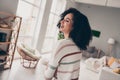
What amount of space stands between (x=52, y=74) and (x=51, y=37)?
19.9 feet

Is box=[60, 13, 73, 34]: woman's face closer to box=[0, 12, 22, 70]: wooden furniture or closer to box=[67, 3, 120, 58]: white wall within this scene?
box=[0, 12, 22, 70]: wooden furniture

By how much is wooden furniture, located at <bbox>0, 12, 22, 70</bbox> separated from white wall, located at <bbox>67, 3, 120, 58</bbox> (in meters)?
5.12

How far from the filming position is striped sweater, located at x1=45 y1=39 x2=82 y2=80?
3.82ft

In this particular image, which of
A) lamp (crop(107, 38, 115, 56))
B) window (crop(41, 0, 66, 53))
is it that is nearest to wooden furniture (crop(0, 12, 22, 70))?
window (crop(41, 0, 66, 53))

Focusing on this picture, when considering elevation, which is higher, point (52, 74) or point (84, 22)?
point (84, 22)

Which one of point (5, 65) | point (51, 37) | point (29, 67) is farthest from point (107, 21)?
point (5, 65)

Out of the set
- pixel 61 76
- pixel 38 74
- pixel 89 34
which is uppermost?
pixel 89 34

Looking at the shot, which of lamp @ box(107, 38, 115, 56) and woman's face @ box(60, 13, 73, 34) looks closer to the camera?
woman's face @ box(60, 13, 73, 34)

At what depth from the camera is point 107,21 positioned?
27.3 ft

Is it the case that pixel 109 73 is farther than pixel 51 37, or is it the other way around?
pixel 51 37

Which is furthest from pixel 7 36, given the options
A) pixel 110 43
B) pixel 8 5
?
pixel 110 43

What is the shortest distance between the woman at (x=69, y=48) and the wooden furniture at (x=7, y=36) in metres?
2.56

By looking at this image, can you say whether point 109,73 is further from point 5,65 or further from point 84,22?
point 84,22

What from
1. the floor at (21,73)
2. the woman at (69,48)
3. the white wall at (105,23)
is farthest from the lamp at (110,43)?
the woman at (69,48)
